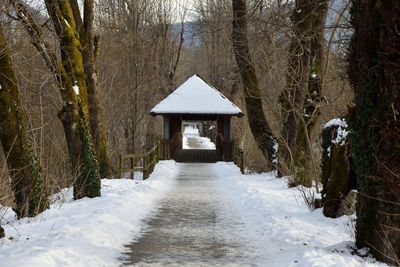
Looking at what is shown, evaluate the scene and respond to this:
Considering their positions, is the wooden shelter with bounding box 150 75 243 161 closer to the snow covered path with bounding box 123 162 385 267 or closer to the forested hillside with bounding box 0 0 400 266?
the forested hillside with bounding box 0 0 400 266

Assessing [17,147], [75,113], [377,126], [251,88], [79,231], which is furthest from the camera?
[251,88]

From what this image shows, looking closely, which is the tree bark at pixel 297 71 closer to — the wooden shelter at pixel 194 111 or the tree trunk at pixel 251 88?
the tree trunk at pixel 251 88

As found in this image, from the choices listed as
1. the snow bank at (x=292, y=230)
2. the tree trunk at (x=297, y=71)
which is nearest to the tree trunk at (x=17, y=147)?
the snow bank at (x=292, y=230)

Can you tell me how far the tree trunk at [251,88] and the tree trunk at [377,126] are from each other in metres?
11.0

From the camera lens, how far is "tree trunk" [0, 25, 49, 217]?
8.65m

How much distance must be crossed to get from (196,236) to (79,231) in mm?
1848

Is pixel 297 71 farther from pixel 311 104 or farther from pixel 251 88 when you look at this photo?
pixel 251 88

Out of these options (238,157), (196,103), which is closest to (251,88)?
(238,157)

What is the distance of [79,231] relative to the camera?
7340 millimetres

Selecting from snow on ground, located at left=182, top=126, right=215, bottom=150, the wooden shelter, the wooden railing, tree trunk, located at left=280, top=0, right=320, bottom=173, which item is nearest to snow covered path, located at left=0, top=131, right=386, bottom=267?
tree trunk, located at left=280, top=0, right=320, bottom=173

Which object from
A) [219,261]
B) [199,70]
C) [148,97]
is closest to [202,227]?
[219,261]

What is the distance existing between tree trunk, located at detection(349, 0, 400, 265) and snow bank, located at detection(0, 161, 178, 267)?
3311 millimetres

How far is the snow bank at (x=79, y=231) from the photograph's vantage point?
600cm

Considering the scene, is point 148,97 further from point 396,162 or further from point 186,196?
point 396,162
